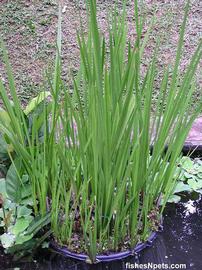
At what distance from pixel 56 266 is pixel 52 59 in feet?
4.82

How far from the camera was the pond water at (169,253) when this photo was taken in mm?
1385

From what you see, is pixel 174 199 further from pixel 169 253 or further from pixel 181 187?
pixel 169 253

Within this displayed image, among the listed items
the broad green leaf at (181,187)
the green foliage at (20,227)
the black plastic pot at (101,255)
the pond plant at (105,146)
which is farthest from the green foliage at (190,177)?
the green foliage at (20,227)

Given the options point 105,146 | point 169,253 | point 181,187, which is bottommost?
point 169,253

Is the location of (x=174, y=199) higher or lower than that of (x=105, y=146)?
lower

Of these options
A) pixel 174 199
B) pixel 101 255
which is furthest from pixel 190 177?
pixel 101 255

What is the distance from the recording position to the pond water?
54.5 inches

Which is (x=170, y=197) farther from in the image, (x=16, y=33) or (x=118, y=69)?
(x=16, y=33)

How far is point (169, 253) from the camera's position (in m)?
1.46

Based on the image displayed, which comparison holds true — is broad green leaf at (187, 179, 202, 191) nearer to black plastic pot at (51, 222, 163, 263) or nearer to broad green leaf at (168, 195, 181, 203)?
broad green leaf at (168, 195, 181, 203)

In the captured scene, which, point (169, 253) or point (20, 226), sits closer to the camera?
point (20, 226)

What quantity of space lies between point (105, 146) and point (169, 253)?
0.49 meters

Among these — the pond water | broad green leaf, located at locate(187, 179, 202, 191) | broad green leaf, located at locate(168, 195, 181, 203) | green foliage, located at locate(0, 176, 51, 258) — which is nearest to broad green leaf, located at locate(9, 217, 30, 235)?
green foliage, located at locate(0, 176, 51, 258)

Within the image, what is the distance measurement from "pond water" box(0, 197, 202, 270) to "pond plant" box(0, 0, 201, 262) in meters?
0.04
